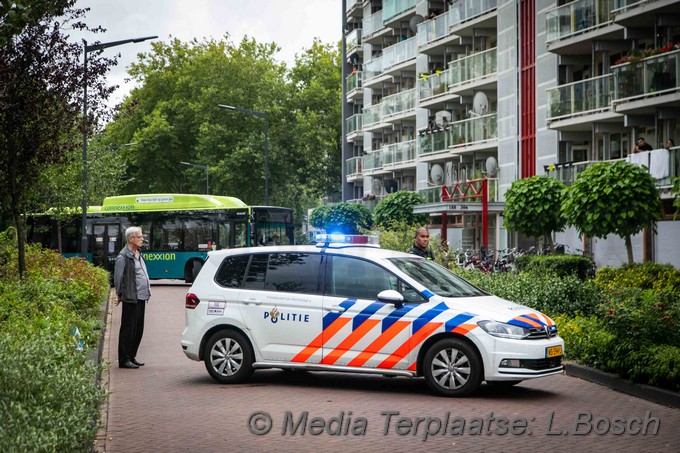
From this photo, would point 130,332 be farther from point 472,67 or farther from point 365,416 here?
point 472,67

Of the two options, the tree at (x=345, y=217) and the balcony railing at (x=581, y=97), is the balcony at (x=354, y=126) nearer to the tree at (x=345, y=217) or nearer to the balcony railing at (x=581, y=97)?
the tree at (x=345, y=217)

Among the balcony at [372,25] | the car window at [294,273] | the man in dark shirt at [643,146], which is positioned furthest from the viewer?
the balcony at [372,25]

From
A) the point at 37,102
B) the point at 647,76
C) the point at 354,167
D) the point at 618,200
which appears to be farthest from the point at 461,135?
the point at 37,102

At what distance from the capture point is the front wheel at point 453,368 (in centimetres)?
1262

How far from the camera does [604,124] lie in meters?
40.0

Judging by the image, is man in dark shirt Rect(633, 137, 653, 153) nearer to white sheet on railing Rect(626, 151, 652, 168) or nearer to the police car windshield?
white sheet on railing Rect(626, 151, 652, 168)

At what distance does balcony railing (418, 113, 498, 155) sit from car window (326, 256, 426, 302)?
38.3m

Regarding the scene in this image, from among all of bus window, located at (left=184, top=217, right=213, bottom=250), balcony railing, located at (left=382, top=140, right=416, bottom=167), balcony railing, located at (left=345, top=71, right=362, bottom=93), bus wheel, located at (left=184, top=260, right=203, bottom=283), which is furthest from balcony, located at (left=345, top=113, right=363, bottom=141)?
bus wheel, located at (left=184, top=260, right=203, bottom=283)

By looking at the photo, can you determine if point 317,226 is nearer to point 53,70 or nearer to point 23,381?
point 53,70

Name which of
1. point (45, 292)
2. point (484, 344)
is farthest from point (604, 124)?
point (484, 344)

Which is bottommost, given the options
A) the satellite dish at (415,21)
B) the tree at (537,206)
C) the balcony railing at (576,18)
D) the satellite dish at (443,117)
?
the tree at (537,206)

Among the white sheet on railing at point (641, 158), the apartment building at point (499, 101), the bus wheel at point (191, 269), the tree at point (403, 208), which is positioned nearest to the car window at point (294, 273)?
the apartment building at point (499, 101)

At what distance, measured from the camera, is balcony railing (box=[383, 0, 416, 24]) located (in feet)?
211

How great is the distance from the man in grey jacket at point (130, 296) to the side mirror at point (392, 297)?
13.7 feet
